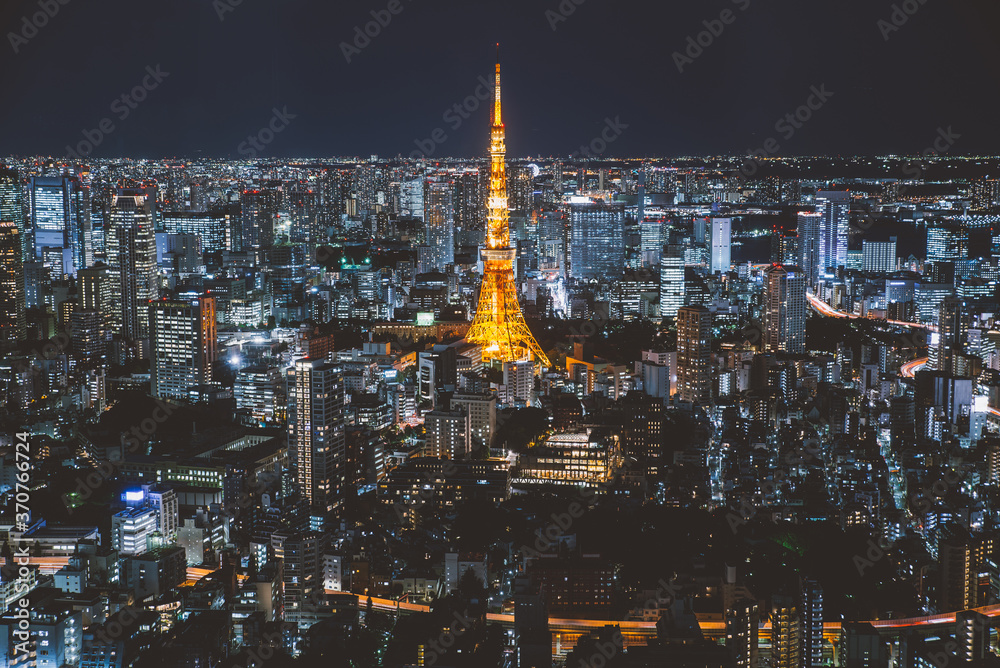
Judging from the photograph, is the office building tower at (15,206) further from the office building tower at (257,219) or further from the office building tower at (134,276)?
the office building tower at (257,219)

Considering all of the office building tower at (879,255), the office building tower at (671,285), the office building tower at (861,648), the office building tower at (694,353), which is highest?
the office building tower at (879,255)

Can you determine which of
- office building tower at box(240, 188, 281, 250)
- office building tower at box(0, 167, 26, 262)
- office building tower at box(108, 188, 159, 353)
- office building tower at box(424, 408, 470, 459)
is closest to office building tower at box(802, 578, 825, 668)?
office building tower at box(424, 408, 470, 459)

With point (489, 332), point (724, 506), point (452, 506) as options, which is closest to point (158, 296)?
point (489, 332)

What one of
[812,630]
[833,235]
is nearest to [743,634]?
[812,630]

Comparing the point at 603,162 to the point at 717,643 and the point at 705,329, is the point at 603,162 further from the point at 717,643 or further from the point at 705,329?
the point at 717,643

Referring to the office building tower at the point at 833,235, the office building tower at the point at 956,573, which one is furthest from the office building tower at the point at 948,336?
the office building tower at the point at 833,235

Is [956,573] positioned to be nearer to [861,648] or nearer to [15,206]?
[861,648]
